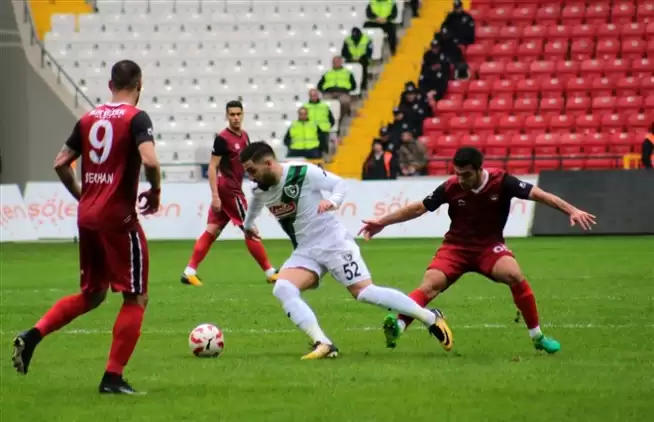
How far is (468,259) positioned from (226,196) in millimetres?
7252

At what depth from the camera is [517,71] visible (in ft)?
107

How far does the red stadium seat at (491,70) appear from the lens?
32.7 metres

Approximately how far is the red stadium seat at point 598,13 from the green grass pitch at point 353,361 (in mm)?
16223

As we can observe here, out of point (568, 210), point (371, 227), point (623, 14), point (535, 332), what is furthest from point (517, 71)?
point (568, 210)

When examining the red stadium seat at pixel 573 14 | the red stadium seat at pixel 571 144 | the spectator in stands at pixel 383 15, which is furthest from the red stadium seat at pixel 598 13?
the spectator in stands at pixel 383 15

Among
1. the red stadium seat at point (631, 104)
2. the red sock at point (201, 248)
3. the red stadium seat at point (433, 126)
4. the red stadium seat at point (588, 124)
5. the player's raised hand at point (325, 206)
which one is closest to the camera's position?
the player's raised hand at point (325, 206)

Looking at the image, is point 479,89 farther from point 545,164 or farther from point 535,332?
point 535,332

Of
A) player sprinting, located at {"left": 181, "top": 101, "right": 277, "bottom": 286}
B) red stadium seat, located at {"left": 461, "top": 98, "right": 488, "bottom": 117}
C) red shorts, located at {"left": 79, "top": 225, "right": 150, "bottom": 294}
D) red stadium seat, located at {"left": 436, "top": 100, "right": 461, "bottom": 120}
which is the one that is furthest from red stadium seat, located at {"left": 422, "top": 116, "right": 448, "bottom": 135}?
red shorts, located at {"left": 79, "top": 225, "right": 150, "bottom": 294}

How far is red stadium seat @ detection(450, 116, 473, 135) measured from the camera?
31569 millimetres

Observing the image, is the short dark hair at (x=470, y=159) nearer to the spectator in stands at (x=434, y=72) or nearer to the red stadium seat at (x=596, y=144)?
the red stadium seat at (x=596, y=144)

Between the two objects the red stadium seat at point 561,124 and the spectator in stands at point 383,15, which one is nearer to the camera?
the red stadium seat at point 561,124

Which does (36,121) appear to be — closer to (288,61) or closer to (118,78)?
(288,61)

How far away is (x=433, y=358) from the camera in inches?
397

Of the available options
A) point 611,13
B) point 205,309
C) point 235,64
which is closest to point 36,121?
point 235,64
